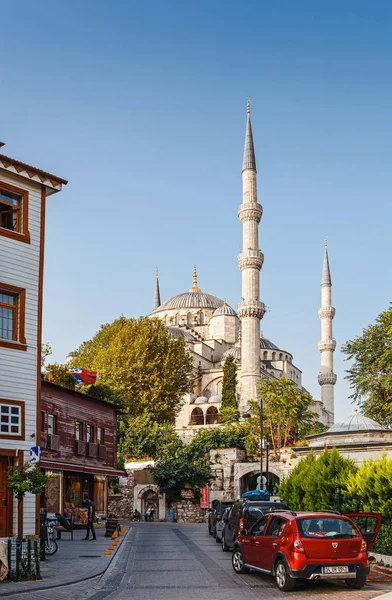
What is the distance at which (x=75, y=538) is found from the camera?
91.8 feet

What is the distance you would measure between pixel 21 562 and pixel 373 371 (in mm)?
35334

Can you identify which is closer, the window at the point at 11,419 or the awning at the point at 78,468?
the window at the point at 11,419

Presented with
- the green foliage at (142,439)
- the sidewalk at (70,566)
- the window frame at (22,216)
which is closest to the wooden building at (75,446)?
the sidewalk at (70,566)

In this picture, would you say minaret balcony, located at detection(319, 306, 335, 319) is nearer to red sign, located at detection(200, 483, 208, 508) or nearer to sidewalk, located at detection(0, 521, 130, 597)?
red sign, located at detection(200, 483, 208, 508)

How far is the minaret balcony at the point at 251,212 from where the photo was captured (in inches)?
3098

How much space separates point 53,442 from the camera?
109 feet

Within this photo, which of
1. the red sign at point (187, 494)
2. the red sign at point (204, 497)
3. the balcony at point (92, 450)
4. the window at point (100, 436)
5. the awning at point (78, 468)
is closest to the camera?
the awning at point (78, 468)

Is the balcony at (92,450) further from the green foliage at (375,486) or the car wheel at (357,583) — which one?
the car wheel at (357,583)

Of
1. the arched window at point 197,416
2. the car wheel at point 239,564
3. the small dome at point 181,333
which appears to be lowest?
the car wheel at point 239,564

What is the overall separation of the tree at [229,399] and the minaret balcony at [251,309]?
6.37 meters

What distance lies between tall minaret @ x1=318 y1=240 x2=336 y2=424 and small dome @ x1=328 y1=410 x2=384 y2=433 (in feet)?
183

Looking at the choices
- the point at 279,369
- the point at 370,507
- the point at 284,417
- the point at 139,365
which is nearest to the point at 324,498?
the point at 370,507

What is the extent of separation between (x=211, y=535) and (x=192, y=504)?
20545mm

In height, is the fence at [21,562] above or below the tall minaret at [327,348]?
below
